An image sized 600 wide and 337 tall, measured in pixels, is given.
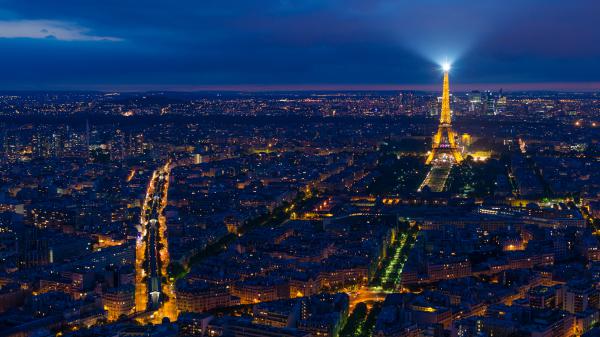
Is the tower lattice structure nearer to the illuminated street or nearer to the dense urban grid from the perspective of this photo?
the dense urban grid

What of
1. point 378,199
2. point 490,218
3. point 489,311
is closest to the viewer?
point 489,311

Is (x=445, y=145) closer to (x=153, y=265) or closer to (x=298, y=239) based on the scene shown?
(x=298, y=239)

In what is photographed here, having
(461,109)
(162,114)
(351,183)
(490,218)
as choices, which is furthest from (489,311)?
(461,109)

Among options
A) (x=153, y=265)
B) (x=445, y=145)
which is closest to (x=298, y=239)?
(x=153, y=265)

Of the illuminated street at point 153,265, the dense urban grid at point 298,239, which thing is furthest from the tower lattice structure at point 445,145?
the illuminated street at point 153,265

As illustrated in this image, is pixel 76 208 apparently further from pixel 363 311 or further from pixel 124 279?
pixel 363 311

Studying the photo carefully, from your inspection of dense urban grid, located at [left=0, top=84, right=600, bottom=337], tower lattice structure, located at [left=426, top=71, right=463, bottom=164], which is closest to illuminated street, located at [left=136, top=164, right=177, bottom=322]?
dense urban grid, located at [left=0, top=84, right=600, bottom=337]

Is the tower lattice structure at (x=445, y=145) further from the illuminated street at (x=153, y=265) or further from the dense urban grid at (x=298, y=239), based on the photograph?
the illuminated street at (x=153, y=265)

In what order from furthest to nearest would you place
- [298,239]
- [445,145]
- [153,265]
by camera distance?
[445,145]
[298,239]
[153,265]
